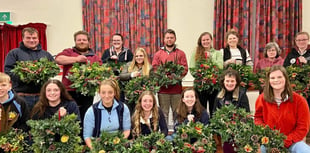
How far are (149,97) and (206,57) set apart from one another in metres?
1.39

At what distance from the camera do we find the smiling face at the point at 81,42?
13.3 ft

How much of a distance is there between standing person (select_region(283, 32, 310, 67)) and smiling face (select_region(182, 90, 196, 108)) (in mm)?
1873

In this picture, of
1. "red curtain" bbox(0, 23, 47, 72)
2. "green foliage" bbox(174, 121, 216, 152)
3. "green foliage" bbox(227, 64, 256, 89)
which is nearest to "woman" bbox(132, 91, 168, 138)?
"green foliage" bbox(174, 121, 216, 152)

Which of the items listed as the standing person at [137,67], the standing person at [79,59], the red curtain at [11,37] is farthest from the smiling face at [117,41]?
the red curtain at [11,37]

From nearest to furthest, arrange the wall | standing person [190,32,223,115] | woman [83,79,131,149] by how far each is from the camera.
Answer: woman [83,79,131,149] < standing person [190,32,223,115] < the wall

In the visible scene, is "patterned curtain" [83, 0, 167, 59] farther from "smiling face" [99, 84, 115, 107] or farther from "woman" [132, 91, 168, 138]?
"smiling face" [99, 84, 115, 107]

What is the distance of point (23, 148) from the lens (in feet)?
9.21

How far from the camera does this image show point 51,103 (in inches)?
130

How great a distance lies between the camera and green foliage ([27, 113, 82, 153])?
268 centimetres

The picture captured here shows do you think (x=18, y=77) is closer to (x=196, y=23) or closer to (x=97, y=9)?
(x=97, y=9)

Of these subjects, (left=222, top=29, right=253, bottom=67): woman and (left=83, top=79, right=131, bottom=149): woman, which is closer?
(left=83, top=79, right=131, bottom=149): woman

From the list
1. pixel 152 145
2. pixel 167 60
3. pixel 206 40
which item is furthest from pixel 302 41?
pixel 152 145

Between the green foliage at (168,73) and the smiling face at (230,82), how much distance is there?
2.36 ft

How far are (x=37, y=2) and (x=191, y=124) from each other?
18.5 feet
